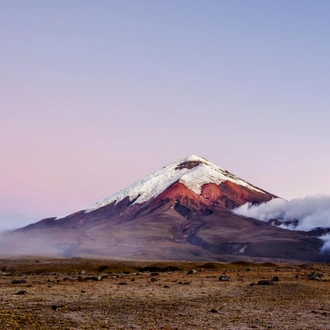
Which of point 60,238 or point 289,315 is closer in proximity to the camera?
point 289,315


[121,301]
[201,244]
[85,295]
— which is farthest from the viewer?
[201,244]

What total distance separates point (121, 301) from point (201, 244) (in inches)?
6388

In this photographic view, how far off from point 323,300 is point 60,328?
51.6 ft

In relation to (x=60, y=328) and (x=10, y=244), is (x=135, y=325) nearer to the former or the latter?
(x=60, y=328)

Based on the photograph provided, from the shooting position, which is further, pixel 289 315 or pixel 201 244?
pixel 201 244

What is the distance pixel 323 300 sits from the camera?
25.6 meters

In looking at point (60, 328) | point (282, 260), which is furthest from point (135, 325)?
point (282, 260)

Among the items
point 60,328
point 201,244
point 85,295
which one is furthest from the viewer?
point 201,244

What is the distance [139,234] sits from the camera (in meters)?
191

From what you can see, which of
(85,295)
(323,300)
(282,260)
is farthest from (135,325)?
(282,260)

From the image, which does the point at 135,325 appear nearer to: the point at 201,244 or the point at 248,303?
the point at 248,303

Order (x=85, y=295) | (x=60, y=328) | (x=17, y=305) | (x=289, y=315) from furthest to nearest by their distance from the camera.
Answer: (x=85, y=295), (x=17, y=305), (x=289, y=315), (x=60, y=328)

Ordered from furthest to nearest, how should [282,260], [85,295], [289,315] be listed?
[282,260], [85,295], [289,315]

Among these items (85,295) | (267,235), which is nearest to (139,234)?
(267,235)
